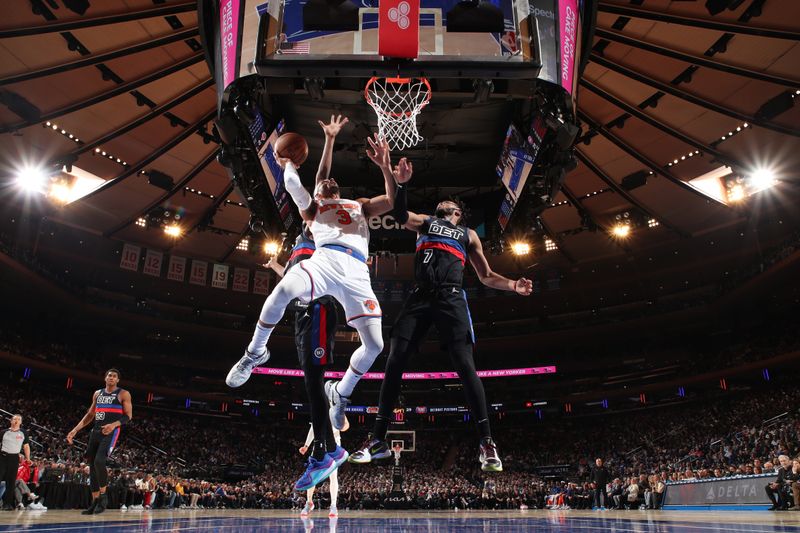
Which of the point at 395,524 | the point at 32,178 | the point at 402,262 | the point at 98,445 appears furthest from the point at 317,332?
the point at 402,262

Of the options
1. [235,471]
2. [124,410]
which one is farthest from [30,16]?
[235,471]

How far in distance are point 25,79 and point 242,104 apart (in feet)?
24.5

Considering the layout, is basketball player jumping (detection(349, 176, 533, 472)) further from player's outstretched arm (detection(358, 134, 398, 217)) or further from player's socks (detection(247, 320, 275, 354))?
player's socks (detection(247, 320, 275, 354))

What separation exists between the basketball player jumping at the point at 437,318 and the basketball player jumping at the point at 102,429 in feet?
17.9

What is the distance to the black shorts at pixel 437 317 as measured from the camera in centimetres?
A: 520

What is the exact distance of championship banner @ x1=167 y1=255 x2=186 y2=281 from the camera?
98.7 feet

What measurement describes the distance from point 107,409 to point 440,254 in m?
6.63

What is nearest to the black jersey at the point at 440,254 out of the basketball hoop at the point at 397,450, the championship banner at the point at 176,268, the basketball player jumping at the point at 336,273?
the basketball player jumping at the point at 336,273

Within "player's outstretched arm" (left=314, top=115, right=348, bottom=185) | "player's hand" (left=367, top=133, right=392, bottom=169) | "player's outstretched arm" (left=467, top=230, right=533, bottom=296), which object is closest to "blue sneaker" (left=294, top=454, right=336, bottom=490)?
"player's outstretched arm" (left=467, top=230, right=533, bottom=296)

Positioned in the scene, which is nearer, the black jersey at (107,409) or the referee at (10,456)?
the black jersey at (107,409)

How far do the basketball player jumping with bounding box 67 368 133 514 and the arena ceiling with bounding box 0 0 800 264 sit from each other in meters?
6.05

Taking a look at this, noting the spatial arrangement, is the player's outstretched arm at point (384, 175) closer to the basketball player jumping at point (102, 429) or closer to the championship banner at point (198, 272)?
the basketball player jumping at point (102, 429)

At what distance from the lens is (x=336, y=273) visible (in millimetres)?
5000

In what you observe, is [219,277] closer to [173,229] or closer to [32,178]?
[173,229]
